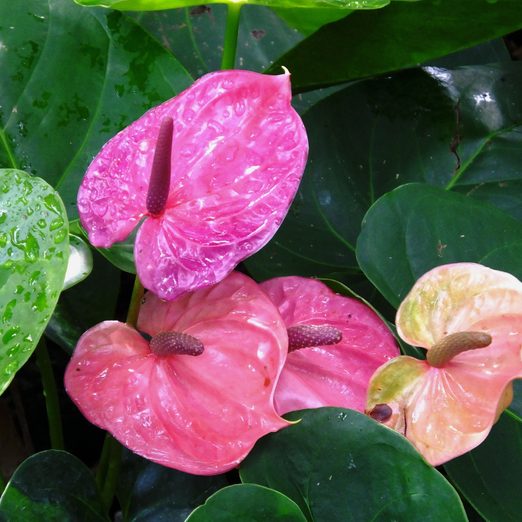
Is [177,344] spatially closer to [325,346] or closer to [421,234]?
[325,346]

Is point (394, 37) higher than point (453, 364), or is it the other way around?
point (394, 37)

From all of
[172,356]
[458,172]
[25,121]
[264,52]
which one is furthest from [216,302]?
[264,52]

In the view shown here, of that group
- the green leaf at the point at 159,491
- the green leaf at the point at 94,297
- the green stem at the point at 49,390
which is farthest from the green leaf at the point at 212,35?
the green leaf at the point at 159,491

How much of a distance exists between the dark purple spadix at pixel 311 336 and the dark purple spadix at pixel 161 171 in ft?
0.54

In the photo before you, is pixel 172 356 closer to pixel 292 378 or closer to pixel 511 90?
pixel 292 378

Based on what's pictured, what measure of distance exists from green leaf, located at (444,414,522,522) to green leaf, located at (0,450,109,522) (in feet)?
1.15

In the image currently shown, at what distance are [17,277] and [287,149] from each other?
25 cm

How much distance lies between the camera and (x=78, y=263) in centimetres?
67

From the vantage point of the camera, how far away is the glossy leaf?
955 millimetres

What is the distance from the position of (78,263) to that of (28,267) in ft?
0.33

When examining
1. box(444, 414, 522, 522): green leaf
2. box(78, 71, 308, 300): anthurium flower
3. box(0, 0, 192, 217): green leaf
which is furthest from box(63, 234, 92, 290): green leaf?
box(444, 414, 522, 522): green leaf

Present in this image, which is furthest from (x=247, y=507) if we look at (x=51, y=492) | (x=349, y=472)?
(x=51, y=492)

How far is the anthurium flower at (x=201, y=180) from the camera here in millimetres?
617

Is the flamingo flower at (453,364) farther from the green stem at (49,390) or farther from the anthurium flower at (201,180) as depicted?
the green stem at (49,390)
